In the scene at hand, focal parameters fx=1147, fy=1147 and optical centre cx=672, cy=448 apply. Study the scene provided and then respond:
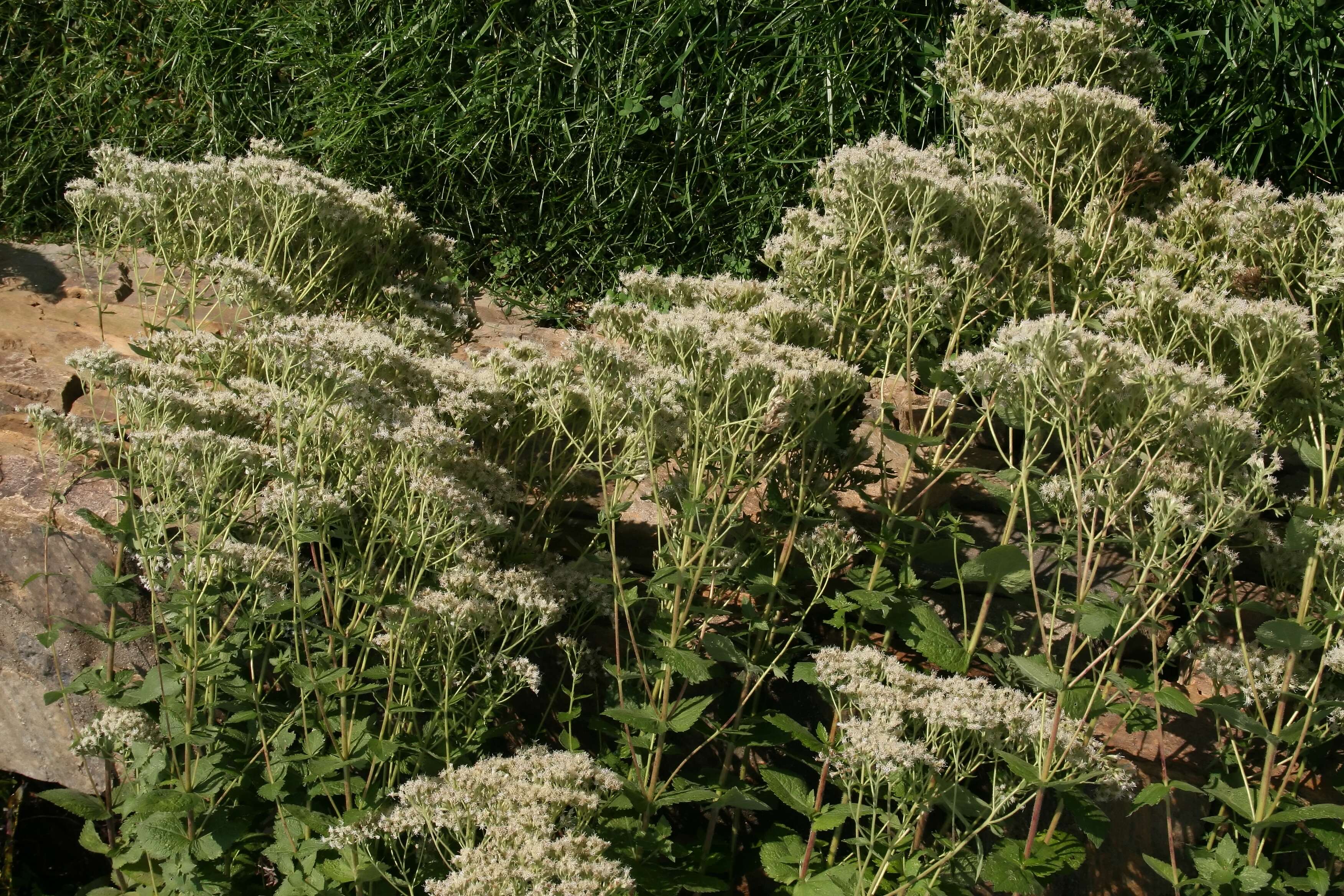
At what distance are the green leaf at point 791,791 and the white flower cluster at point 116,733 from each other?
176cm

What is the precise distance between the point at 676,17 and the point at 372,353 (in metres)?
3.66

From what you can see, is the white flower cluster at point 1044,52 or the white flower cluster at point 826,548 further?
the white flower cluster at point 1044,52

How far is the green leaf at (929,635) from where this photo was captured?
12.0 ft

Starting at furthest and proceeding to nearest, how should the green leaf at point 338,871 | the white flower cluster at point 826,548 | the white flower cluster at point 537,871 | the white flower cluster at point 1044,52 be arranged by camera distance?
1. the white flower cluster at point 1044,52
2. the white flower cluster at point 826,548
3. the green leaf at point 338,871
4. the white flower cluster at point 537,871

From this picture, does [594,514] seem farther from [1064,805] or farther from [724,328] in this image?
[1064,805]

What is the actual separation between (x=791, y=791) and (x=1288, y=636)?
58.1 inches

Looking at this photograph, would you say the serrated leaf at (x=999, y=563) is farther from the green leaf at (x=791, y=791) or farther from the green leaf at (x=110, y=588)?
the green leaf at (x=110, y=588)

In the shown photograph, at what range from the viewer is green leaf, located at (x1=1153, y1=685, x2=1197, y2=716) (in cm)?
321

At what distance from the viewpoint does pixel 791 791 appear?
346 centimetres

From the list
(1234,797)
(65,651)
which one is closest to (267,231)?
(65,651)

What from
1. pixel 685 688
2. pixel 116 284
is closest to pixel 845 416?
pixel 685 688

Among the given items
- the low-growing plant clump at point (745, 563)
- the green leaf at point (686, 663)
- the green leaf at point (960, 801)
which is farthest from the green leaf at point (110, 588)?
the green leaf at point (960, 801)

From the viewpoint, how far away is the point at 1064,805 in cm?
359

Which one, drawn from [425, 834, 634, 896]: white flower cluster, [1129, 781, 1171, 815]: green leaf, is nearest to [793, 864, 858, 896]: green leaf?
[425, 834, 634, 896]: white flower cluster
